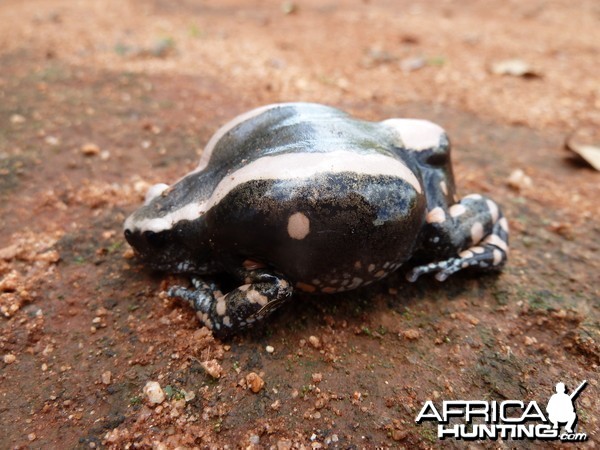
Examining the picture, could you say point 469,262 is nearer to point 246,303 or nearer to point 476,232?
point 476,232

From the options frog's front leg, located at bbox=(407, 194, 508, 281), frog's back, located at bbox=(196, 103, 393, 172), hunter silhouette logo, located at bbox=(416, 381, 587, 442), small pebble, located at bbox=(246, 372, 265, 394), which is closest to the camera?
hunter silhouette logo, located at bbox=(416, 381, 587, 442)

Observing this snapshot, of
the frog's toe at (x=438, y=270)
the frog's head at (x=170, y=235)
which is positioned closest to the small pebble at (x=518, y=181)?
the frog's toe at (x=438, y=270)

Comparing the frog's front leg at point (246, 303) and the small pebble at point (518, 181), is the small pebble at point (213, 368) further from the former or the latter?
the small pebble at point (518, 181)

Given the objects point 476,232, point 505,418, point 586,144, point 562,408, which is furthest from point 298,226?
point 586,144

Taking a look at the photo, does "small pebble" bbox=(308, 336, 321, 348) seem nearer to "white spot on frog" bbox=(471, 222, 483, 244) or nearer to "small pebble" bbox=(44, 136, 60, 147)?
"white spot on frog" bbox=(471, 222, 483, 244)

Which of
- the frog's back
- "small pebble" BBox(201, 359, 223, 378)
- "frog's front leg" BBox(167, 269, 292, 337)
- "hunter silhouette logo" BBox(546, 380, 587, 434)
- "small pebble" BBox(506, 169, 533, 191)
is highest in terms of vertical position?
the frog's back

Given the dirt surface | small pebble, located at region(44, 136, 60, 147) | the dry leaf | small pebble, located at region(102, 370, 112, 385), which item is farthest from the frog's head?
the dry leaf
